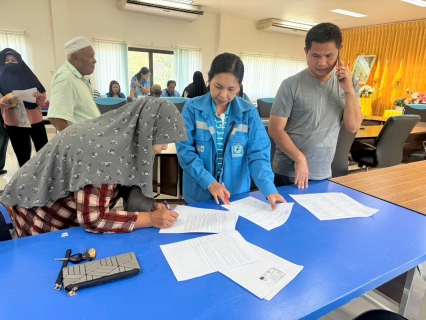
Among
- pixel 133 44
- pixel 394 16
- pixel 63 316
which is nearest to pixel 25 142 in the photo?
pixel 63 316

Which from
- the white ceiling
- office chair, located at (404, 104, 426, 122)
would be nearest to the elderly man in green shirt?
office chair, located at (404, 104, 426, 122)

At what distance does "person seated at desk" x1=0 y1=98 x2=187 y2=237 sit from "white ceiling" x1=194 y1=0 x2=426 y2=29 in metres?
6.06

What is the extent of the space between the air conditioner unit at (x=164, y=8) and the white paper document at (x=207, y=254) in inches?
253

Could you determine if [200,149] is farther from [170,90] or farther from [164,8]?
[164,8]

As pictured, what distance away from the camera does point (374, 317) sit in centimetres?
93

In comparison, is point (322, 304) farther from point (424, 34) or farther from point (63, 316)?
point (424, 34)

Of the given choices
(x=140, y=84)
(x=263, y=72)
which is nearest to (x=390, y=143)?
(x=140, y=84)

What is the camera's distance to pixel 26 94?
2.85m

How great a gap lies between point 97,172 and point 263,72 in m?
8.62

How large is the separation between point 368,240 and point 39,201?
1.07m

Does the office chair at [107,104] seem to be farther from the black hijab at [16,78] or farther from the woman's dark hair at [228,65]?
Answer: the woman's dark hair at [228,65]

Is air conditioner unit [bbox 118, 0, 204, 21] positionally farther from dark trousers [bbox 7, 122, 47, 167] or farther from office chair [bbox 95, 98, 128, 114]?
dark trousers [bbox 7, 122, 47, 167]

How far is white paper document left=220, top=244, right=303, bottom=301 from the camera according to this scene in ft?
2.37

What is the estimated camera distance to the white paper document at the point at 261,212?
42.6 inches
